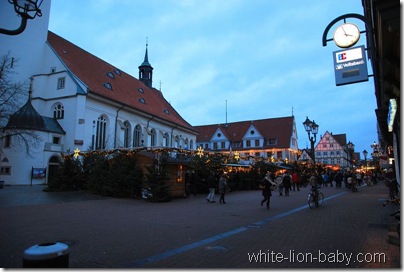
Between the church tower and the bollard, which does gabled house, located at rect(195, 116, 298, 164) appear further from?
the bollard

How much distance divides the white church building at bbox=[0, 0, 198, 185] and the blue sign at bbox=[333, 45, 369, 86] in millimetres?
26403

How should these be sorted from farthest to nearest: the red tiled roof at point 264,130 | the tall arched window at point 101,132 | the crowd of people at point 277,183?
the red tiled roof at point 264,130 < the tall arched window at point 101,132 < the crowd of people at point 277,183

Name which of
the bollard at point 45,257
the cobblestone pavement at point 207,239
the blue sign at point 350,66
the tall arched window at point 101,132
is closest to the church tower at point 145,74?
the tall arched window at point 101,132

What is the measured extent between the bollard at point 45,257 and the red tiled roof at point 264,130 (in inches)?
2718

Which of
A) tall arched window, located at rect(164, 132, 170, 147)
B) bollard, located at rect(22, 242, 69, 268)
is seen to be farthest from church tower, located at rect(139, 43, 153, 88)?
bollard, located at rect(22, 242, 69, 268)

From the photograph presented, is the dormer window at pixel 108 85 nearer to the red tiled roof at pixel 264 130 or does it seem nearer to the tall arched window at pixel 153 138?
the tall arched window at pixel 153 138

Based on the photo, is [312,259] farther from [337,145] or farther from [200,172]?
[337,145]

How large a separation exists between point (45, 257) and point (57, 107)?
126ft

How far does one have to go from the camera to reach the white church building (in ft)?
107

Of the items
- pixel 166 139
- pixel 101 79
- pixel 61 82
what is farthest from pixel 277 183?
pixel 166 139

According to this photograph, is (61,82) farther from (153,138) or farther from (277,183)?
(277,183)

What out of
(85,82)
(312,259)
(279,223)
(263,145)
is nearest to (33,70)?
(85,82)

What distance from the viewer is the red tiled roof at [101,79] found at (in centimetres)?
4081

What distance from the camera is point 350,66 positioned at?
848 centimetres
